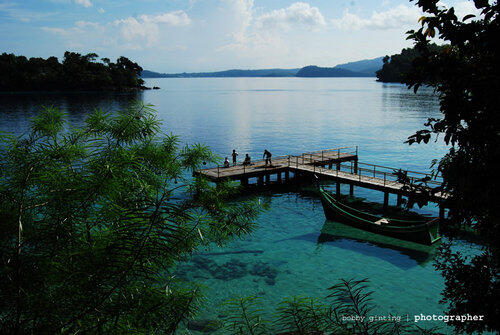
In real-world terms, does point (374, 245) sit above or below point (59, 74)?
below

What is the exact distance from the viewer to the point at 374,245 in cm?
2322

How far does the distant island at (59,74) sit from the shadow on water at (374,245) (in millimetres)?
165985

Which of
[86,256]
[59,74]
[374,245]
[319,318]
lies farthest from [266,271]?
[59,74]

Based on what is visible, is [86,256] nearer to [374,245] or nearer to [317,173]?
[374,245]

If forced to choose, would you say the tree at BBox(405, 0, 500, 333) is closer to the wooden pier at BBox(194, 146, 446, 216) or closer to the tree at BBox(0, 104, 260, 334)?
the tree at BBox(0, 104, 260, 334)

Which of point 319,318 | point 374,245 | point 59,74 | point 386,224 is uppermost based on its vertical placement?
point 59,74

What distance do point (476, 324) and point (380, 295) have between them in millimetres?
12572

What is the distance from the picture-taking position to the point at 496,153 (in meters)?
5.05

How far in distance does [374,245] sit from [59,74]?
17336 cm

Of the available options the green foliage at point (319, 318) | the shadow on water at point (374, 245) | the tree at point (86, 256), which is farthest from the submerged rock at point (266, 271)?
the tree at point (86, 256)

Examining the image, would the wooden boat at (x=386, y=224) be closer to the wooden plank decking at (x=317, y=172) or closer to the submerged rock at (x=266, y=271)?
the wooden plank decking at (x=317, y=172)

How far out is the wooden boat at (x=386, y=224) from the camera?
22.1 metres

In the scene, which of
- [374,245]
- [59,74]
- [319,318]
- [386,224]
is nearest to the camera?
[319,318]

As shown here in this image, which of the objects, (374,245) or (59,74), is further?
(59,74)
